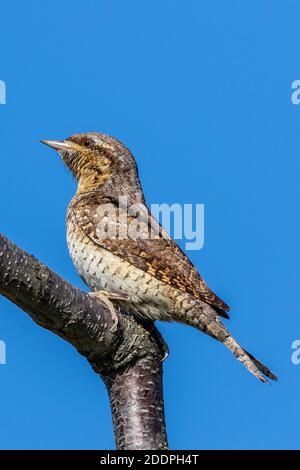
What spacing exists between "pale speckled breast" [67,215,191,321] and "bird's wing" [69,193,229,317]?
5 centimetres

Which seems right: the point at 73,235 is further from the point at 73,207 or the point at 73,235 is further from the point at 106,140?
the point at 106,140

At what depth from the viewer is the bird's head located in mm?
7023

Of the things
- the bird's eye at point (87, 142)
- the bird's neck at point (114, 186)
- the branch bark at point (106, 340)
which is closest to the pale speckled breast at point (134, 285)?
the branch bark at point (106, 340)

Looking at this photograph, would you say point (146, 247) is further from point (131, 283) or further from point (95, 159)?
point (95, 159)

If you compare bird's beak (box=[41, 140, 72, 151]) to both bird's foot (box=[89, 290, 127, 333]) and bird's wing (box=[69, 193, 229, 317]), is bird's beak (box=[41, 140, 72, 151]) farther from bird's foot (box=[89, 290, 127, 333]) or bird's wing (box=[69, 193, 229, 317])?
bird's foot (box=[89, 290, 127, 333])

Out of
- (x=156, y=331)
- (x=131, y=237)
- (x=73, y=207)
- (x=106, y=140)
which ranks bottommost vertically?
(x=156, y=331)

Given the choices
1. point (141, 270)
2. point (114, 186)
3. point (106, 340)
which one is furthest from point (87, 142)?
point (106, 340)

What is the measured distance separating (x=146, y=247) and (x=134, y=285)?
33cm

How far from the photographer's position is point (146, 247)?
603cm

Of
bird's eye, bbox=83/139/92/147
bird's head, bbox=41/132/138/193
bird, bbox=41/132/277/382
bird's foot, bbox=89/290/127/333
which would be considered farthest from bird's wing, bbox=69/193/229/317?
bird's eye, bbox=83/139/92/147

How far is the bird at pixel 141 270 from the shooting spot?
5773 millimetres
